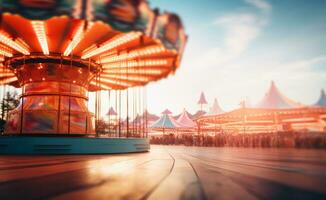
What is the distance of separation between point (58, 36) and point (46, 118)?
8.83 feet

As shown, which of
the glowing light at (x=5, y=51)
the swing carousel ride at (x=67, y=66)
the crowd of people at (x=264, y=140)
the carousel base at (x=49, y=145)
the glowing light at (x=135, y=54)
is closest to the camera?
the swing carousel ride at (x=67, y=66)

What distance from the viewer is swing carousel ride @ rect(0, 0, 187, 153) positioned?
640 cm

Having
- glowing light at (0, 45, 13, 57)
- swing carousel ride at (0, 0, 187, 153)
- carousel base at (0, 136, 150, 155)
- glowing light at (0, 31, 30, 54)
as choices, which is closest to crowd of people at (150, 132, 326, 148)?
swing carousel ride at (0, 0, 187, 153)

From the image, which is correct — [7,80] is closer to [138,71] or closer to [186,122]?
[138,71]

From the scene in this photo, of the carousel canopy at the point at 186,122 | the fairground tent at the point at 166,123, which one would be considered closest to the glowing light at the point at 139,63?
the fairground tent at the point at 166,123

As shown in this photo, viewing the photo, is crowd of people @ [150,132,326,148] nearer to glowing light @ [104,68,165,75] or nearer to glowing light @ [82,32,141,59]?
glowing light @ [104,68,165,75]

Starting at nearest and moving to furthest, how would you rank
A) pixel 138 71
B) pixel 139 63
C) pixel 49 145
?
pixel 49 145
pixel 139 63
pixel 138 71

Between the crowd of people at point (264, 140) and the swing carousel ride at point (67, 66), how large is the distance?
5.33 metres

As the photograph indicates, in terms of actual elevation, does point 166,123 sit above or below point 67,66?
below

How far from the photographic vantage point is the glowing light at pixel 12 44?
693 cm

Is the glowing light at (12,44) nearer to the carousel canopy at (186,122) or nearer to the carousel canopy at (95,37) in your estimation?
the carousel canopy at (95,37)

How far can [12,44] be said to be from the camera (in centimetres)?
765

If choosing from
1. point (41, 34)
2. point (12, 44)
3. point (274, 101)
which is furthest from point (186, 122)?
point (41, 34)

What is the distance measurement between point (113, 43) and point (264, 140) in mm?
8507
